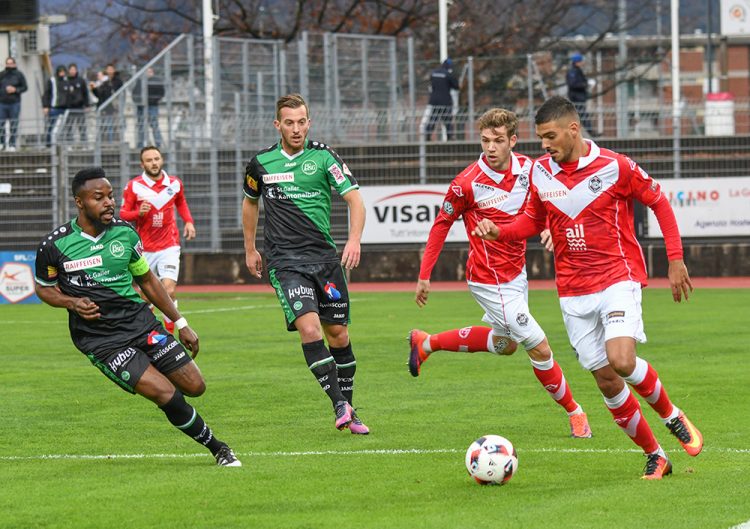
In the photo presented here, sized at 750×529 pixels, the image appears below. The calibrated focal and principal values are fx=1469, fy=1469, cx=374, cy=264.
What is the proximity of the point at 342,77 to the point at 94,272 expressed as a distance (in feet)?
76.3

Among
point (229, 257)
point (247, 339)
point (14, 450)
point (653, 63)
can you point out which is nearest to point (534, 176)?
point (14, 450)

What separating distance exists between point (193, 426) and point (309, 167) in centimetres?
245

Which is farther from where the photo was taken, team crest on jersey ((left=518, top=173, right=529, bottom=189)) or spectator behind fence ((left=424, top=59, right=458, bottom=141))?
spectator behind fence ((left=424, top=59, right=458, bottom=141))

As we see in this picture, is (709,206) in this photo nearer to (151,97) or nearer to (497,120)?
(151,97)

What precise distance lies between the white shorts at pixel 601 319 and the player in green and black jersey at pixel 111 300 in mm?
2095

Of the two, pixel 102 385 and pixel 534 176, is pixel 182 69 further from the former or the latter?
pixel 534 176

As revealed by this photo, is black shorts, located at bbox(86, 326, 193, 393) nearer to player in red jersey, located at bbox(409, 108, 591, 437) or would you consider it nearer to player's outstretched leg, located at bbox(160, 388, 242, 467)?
player's outstretched leg, located at bbox(160, 388, 242, 467)

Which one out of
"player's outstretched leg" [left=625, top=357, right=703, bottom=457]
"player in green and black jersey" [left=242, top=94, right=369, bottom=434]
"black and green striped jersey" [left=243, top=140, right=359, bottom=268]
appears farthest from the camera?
"black and green striped jersey" [left=243, top=140, right=359, bottom=268]

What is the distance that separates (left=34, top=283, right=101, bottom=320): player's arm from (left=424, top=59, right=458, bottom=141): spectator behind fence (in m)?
21.0

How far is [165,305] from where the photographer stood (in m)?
8.71

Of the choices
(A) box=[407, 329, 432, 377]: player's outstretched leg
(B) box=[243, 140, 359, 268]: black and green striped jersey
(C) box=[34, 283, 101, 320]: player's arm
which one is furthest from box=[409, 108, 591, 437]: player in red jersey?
(C) box=[34, 283, 101, 320]: player's arm

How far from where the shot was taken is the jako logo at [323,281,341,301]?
10.1 m

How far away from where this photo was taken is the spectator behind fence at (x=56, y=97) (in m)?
31.0

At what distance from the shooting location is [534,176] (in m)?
8.32
